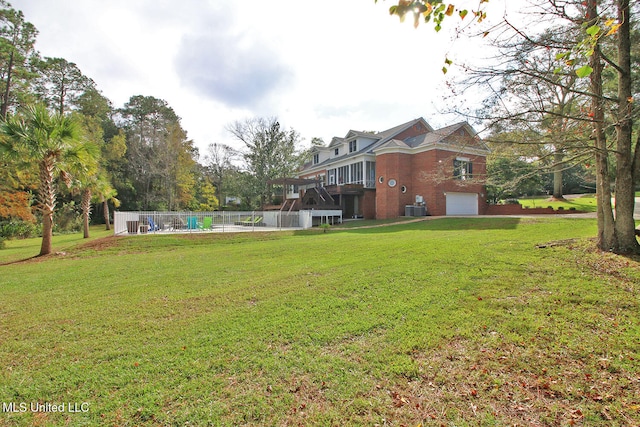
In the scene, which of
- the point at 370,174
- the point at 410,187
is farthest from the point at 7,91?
the point at 410,187

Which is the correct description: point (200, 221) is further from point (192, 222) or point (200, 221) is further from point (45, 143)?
point (45, 143)

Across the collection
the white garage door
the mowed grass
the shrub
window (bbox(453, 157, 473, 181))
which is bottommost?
the mowed grass

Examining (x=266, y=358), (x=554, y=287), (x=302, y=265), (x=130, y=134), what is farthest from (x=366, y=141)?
(x=130, y=134)

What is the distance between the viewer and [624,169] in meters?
6.34

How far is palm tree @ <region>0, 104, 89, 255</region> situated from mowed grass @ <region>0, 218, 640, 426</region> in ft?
22.6

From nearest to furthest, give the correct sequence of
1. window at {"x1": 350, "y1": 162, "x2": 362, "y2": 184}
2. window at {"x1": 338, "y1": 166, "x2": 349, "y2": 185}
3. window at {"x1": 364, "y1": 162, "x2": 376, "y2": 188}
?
window at {"x1": 364, "y1": 162, "x2": 376, "y2": 188}
window at {"x1": 350, "y1": 162, "x2": 362, "y2": 184}
window at {"x1": 338, "y1": 166, "x2": 349, "y2": 185}

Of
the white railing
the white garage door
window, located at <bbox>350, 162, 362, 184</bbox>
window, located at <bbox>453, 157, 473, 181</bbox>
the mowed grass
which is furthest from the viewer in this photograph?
window, located at <bbox>350, 162, 362, 184</bbox>

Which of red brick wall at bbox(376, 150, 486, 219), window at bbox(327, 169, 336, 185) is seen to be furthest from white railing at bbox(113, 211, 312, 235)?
window at bbox(327, 169, 336, 185)

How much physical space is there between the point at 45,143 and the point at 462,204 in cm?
2598

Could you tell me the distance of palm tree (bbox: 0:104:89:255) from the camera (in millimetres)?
10880

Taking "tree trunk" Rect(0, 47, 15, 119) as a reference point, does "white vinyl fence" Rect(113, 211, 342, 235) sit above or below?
below

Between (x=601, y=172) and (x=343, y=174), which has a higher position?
(x=343, y=174)

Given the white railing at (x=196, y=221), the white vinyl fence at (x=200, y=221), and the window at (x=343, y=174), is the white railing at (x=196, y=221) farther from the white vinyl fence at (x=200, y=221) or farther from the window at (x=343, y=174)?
the window at (x=343, y=174)

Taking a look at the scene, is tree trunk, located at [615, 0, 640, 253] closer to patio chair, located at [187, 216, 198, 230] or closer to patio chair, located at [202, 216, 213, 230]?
patio chair, located at [202, 216, 213, 230]
